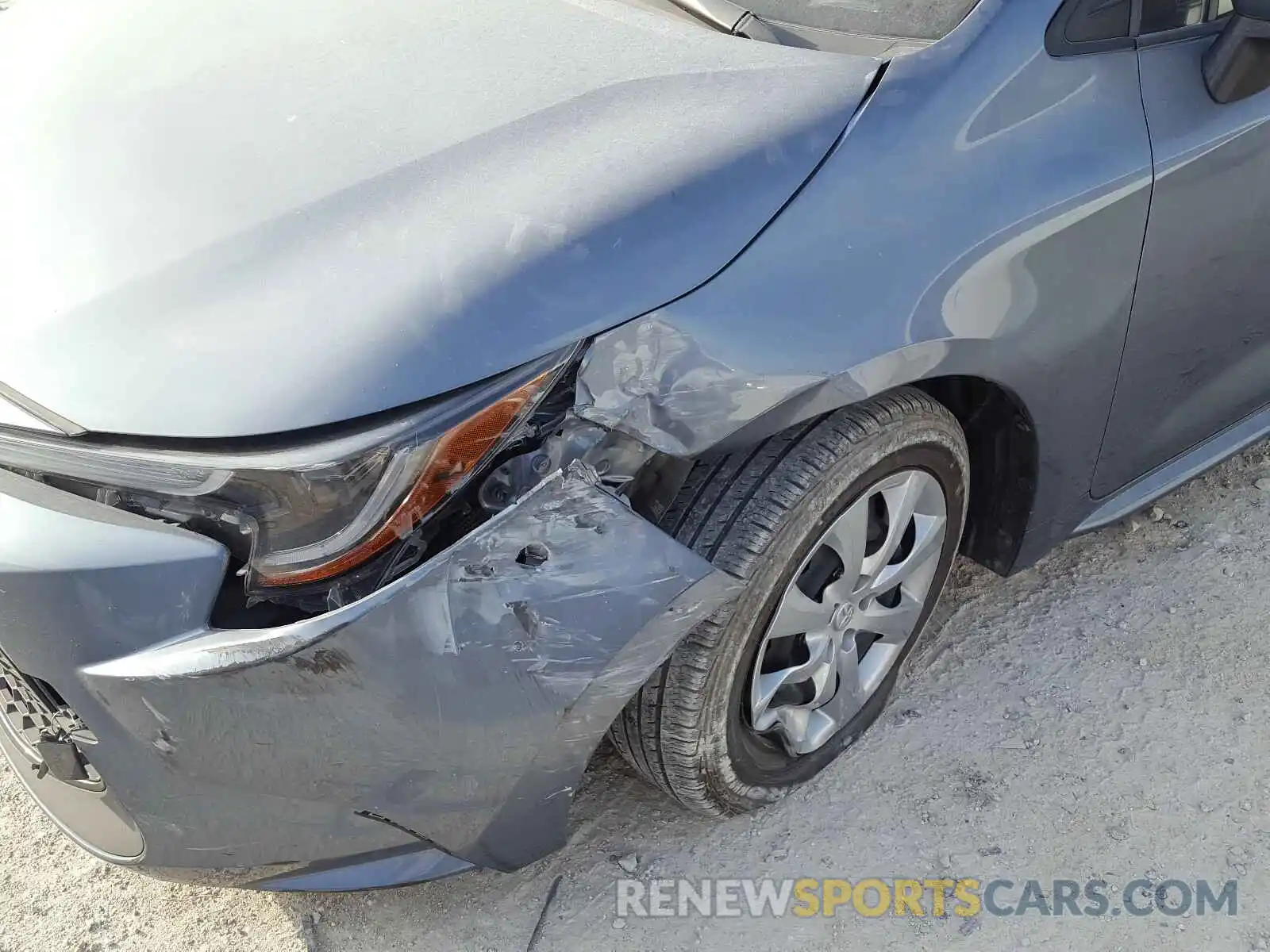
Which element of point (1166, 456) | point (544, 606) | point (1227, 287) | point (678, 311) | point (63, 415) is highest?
point (63, 415)

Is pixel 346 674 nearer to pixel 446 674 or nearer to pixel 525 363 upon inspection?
pixel 446 674

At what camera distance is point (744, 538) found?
5.65ft

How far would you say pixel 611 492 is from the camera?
1522 mm

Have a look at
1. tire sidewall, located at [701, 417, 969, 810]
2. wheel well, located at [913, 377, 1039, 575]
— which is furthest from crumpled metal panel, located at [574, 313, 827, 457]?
wheel well, located at [913, 377, 1039, 575]

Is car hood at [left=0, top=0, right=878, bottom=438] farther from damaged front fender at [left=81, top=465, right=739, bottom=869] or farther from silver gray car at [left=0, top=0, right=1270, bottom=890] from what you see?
damaged front fender at [left=81, top=465, right=739, bottom=869]

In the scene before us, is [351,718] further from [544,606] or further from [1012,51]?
[1012,51]

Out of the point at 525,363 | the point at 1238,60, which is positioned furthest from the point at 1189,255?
the point at 525,363

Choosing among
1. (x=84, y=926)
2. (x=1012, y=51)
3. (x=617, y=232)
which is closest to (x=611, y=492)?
(x=617, y=232)

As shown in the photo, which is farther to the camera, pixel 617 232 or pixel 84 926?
pixel 84 926

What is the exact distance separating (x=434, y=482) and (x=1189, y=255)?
1.40m

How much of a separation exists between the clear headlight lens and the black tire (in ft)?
1.23

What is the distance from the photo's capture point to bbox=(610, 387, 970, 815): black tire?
1.73 meters

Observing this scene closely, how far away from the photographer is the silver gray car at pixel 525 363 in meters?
1.46

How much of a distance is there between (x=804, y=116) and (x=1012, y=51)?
1.21 ft
